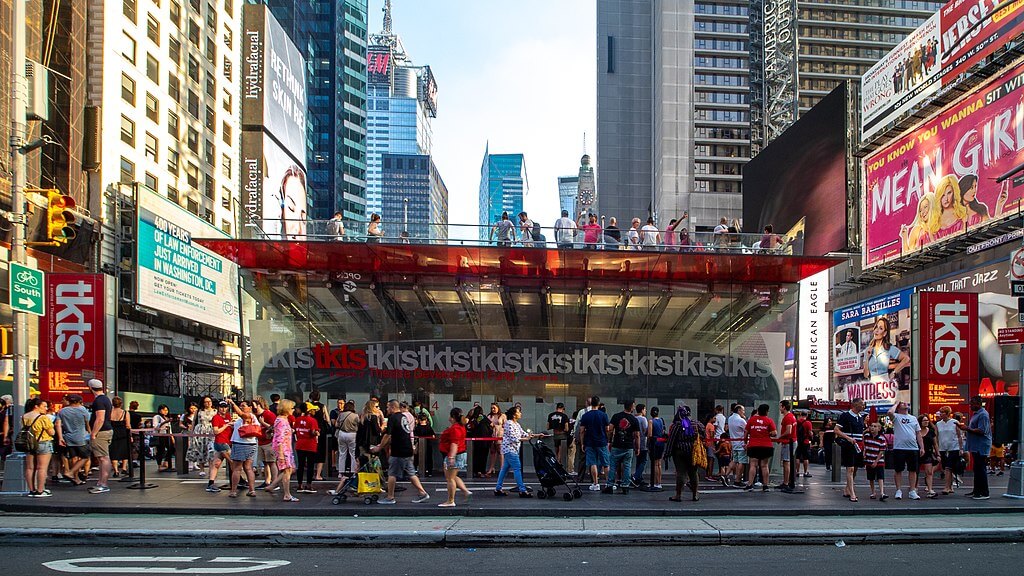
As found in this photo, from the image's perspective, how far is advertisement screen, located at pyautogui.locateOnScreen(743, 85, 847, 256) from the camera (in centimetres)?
6034

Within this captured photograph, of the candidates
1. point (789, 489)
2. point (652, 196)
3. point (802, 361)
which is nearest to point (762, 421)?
point (789, 489)

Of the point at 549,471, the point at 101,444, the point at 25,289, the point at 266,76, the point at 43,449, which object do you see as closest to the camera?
the point at 43,449

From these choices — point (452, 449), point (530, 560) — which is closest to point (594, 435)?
point (452, 449)

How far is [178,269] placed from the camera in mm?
45844

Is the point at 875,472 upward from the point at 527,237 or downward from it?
downward

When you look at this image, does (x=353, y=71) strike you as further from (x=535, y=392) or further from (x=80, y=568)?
(x=80, y=568)

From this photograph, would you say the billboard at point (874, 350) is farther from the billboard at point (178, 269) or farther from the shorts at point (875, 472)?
the billboard at point (178, 269)

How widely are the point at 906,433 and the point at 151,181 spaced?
41.1 metres

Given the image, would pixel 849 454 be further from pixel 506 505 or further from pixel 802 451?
pixel 506 505

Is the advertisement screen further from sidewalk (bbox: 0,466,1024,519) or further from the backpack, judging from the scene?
the backpack

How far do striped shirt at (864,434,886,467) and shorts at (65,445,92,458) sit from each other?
1359cm

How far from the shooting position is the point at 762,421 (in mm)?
16938

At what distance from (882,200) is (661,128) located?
4998 cm

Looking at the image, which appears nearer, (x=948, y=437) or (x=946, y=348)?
(x=948, y=437)
